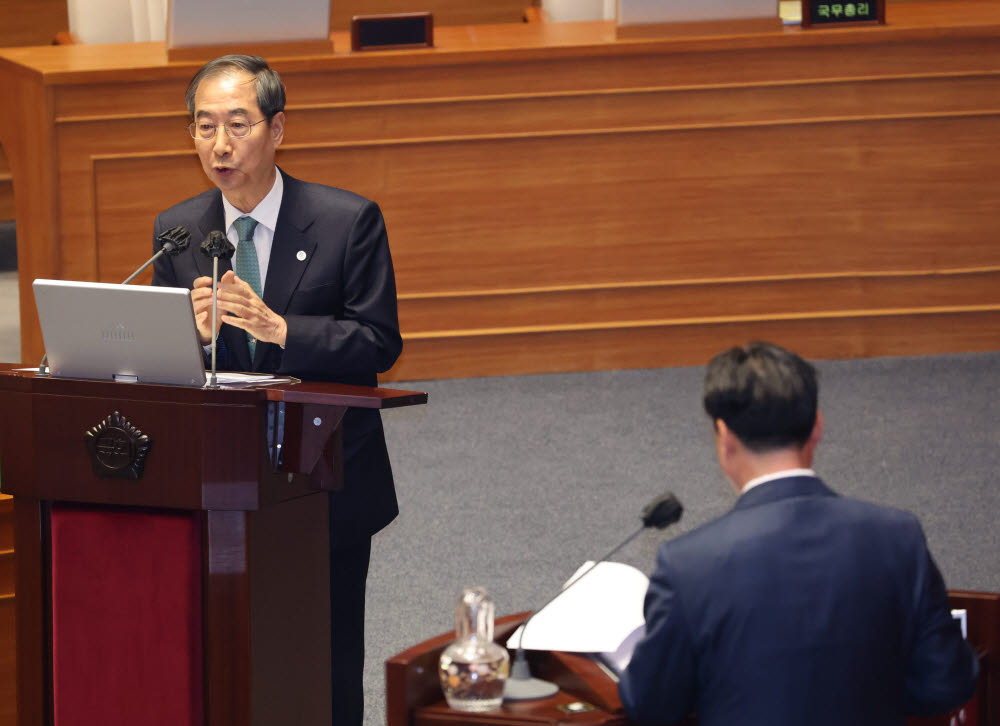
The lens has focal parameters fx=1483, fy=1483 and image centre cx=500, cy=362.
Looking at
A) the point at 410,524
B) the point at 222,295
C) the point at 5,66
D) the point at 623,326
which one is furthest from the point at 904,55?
the point at 222,295

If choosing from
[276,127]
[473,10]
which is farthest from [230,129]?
[473,10]

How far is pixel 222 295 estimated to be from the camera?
2152mm

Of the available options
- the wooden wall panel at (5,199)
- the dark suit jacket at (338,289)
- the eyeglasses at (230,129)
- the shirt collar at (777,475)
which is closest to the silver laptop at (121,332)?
the dark suit jacket at (338,289)

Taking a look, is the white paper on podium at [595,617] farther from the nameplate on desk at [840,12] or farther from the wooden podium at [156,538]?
the nameplate on desk at [840,12]

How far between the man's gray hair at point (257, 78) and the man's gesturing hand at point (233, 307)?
1.18ft

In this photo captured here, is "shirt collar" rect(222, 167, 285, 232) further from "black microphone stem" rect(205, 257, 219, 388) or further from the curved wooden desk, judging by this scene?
the curved wooden desk

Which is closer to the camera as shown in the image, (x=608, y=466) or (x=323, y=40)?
(x=608, y=466)

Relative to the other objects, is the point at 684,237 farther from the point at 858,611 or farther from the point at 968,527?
the point at 858,611

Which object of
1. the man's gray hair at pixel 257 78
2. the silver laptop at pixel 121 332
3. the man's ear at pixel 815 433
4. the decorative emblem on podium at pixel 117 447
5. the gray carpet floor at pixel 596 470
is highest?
the man's gray hair at pixel 257 78

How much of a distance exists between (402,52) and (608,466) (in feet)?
5.98

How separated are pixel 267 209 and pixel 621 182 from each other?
3328mm

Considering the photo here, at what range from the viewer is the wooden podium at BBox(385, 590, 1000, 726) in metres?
1.75

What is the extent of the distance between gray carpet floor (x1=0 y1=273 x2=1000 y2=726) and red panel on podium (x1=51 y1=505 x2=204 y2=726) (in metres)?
1.09

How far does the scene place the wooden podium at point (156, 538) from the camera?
6.59 ft
